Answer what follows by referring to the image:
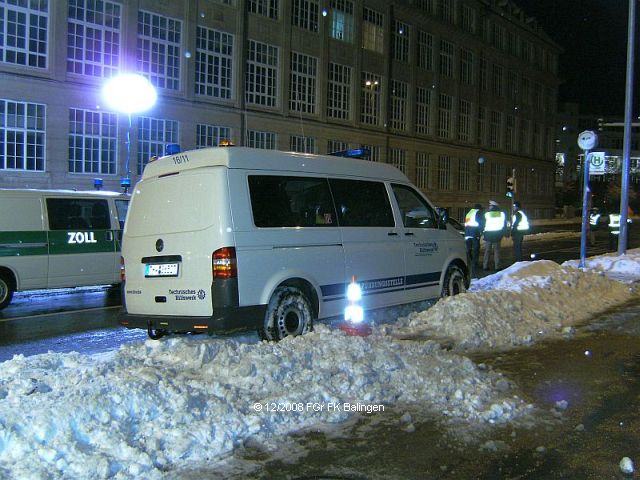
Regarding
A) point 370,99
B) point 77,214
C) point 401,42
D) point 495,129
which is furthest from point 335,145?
point 77,214

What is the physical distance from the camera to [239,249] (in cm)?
626

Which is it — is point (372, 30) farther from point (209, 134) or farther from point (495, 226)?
point (495, 226)

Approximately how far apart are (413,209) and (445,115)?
3809cm

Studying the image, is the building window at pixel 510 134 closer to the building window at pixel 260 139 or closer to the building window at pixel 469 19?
the building window at pixel 469 19

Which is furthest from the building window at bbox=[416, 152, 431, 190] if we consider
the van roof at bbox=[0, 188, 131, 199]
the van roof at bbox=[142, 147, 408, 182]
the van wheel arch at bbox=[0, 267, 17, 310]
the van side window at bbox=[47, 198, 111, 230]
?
the van roof at bbox=[142, 147, 408, 182]

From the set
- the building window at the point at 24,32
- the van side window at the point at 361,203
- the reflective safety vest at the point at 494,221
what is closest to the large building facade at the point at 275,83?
the building window at the point at 24,32

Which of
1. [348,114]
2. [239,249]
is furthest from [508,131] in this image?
[239,249]

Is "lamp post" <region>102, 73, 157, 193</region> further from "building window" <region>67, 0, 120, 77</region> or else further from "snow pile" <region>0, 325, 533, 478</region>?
"snow pile" <region>0, 325, 533, 478</region>

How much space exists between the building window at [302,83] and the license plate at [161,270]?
26281 mm

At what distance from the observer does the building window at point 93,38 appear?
23.5m

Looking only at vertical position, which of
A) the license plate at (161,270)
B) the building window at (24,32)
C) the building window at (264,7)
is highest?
the building window at (264,7)

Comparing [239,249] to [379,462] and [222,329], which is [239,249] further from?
[379,462]

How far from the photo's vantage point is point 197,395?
15.6ft

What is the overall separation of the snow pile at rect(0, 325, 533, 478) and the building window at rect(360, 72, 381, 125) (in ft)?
105
